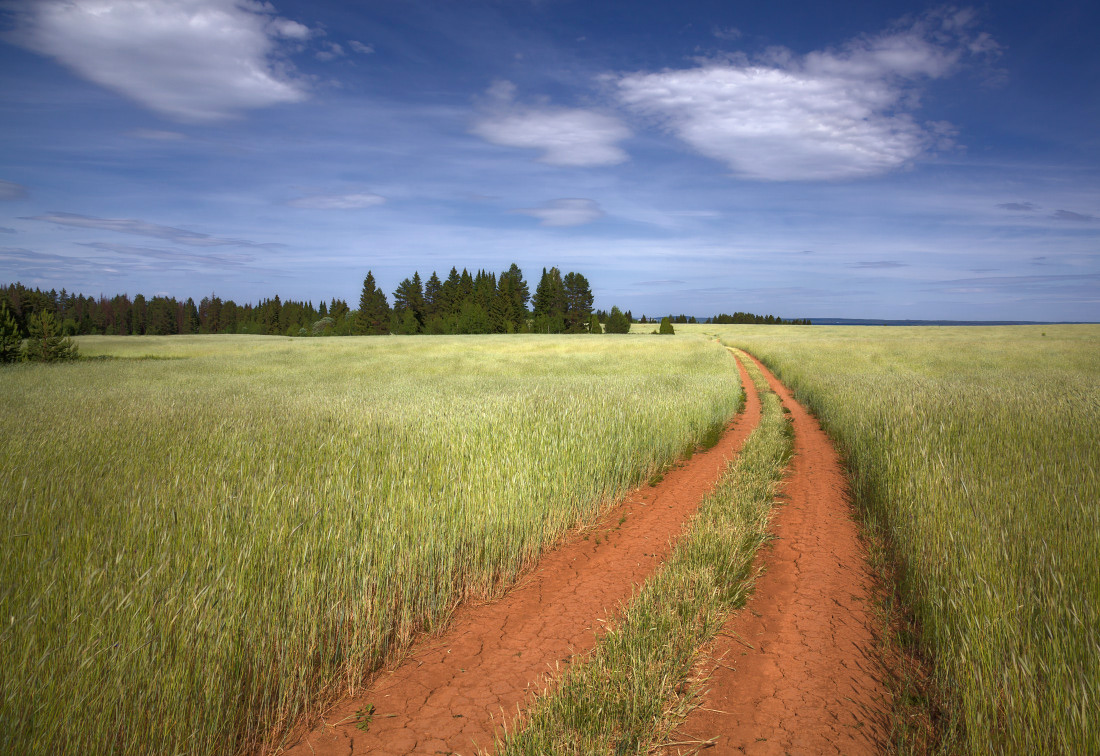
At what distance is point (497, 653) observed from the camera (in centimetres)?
393

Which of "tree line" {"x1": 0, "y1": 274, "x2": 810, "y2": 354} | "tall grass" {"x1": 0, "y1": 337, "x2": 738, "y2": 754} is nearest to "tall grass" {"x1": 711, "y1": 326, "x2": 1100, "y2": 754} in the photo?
"tall grass" {"x1": 0, "y1": 337, "x2": 738, "y2": 754}

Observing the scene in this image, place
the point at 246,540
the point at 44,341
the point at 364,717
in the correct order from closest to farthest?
the point at 364,717
the point at 246,540
the point at 44,341

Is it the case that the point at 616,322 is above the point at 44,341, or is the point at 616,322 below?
above

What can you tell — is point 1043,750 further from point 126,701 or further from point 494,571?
point 126,701

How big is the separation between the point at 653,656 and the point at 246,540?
3168 millimetres

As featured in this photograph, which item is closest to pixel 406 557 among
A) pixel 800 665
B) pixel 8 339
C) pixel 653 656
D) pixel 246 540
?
pixel 246 540

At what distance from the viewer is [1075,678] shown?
2566 mm

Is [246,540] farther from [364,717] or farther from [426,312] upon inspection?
[426,312]

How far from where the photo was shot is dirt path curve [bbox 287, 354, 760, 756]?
3086mm

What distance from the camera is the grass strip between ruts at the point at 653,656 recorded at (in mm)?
2816

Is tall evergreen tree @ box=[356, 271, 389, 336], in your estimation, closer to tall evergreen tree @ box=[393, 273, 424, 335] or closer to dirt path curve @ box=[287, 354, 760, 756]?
tall evergreen tree @ box=[393, 273, 424, 335]

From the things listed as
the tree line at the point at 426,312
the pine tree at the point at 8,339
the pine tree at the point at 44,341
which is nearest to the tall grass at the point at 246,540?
the pine tree at the point at 44,341

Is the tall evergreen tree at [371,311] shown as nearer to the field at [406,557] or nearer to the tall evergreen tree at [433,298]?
the tall evergreen tree at [433,298]

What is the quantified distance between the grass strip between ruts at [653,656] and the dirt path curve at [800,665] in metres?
0.18
